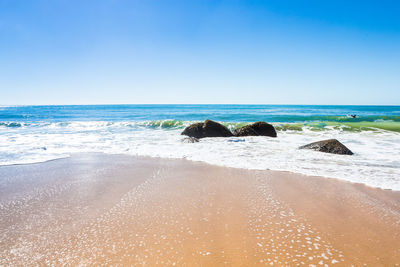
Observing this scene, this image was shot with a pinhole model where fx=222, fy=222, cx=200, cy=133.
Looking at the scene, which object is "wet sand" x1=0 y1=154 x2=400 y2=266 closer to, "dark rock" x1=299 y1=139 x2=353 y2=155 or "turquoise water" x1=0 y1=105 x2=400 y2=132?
"dark rock" x1=299 y1=139 x2=353 y2=155

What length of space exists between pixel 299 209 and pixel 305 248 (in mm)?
Answer: 959

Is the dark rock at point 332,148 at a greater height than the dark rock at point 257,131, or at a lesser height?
lesser

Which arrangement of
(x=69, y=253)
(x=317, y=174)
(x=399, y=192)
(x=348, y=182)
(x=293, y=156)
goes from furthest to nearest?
1. (x=293, y=156)
2. (x=317, y=174)
3. (x=348, y=182)
4. (x=399, y=192)
5. (x=69, y=253)

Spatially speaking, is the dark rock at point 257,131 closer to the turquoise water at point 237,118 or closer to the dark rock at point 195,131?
the dark rock at point 195,131

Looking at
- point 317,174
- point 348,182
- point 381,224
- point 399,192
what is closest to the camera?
point 381,224

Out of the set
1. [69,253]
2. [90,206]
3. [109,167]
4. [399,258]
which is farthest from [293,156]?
[69,253]

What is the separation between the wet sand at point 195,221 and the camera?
6.93 ft

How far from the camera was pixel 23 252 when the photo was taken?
7.16ft

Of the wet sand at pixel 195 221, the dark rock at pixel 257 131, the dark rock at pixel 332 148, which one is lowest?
the wet sand at pixel 195 221

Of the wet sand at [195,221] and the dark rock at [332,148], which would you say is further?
the dark rock at [332,148]

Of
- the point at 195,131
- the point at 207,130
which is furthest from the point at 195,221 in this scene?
the point at 195,131

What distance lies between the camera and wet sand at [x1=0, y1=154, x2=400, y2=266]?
2111 mm

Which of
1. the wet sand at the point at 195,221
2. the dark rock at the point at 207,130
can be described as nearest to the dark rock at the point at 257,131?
the dark rock at the point at 207,130

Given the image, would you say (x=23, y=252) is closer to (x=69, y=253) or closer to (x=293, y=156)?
(x=69, y=253)
